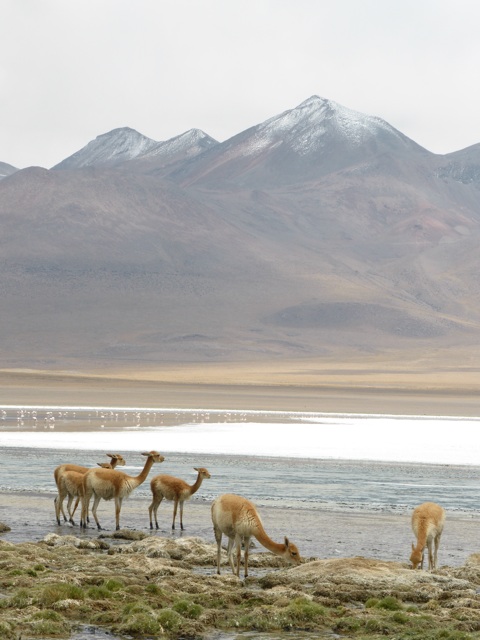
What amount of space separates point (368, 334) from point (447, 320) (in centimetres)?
2002

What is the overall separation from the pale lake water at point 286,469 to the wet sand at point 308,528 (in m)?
0.03

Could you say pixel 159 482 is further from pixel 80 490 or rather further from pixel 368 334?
pixel 368 334

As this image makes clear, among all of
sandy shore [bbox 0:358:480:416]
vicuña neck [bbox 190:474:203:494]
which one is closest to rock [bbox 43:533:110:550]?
vicuña neck [bbox 190:474:203:494]

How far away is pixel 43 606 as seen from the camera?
13.7 metres

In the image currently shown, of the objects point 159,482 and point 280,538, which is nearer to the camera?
point 280,538

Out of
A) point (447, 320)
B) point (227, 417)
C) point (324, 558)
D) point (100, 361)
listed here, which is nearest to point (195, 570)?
point (324, 558)

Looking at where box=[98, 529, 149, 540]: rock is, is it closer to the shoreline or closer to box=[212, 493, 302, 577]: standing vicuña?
box=[212, 493, 302, 577]: standing vicuña

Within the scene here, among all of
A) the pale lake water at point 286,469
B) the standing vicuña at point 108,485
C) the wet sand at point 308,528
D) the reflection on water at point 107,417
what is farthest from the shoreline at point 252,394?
the standing vicuña at point 108,485

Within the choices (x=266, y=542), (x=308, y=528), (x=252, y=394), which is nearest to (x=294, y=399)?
(x=252, y=394)

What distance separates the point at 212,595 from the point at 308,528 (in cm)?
661

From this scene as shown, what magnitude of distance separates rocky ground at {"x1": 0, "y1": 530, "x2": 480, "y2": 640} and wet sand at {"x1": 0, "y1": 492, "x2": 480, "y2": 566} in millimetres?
1550

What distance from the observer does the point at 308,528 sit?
69.2ft

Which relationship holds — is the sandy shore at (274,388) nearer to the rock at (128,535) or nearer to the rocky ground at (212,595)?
the rock at (128,535)

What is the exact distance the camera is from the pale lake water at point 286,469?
68.5 ft
